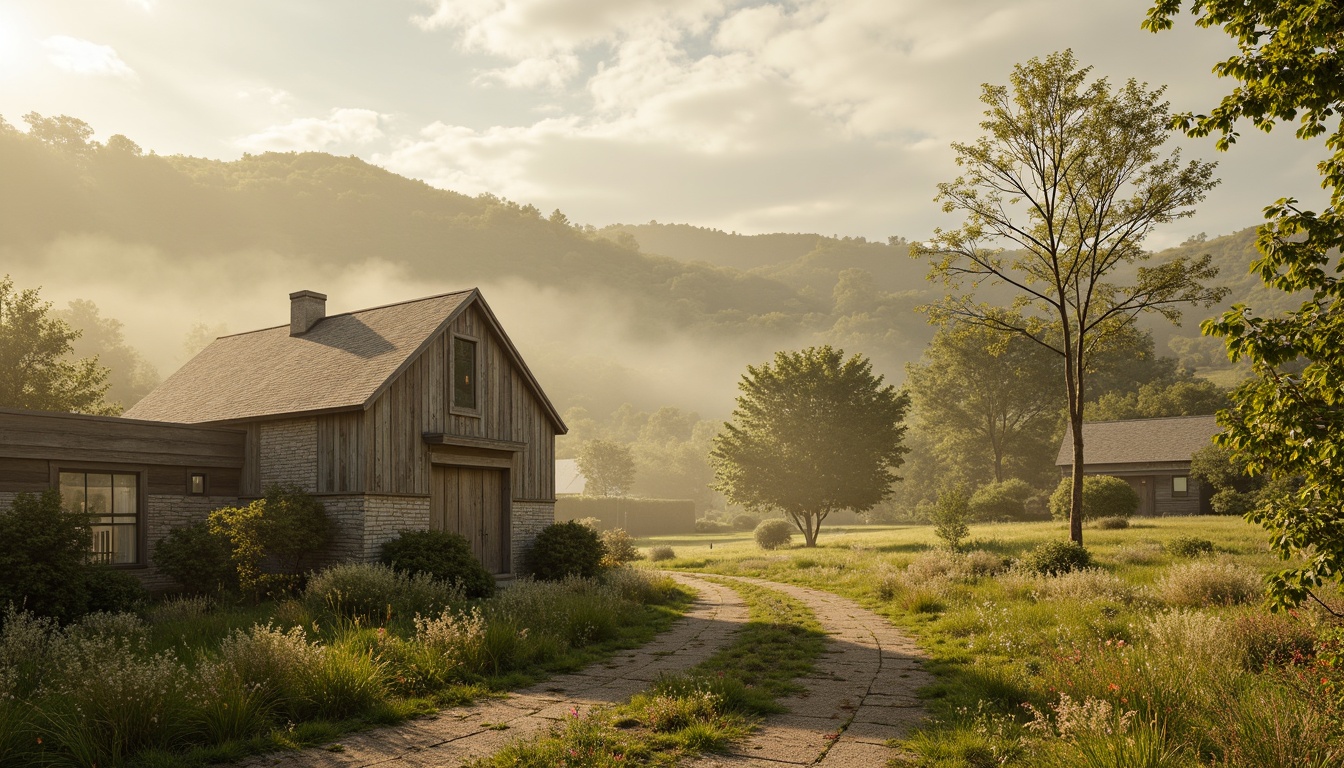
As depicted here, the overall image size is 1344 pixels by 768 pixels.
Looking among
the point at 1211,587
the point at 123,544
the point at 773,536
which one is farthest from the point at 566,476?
the point at 1211,587

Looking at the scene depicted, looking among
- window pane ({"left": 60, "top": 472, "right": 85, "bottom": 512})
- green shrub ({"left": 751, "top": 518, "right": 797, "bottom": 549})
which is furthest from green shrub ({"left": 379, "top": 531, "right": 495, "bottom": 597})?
green shrub ({"left": 751, "top": 518, "right": 797, "bottom": 549})

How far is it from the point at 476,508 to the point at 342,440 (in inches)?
170

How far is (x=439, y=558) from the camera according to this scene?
19.2 m

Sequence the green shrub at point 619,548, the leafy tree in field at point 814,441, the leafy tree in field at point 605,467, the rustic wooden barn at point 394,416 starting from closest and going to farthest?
the rustic wooden barn at point 394,416, the green shrub at point 619,548, the leafy tree in field at point 814,441, the leafy tree in field at point 605,467

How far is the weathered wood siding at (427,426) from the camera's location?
19.9 meters

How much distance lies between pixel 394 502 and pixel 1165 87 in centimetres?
2447

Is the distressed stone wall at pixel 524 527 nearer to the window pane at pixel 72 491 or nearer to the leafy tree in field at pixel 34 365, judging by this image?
the window pane at pixel 72 491

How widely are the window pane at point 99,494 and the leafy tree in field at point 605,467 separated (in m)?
70.3

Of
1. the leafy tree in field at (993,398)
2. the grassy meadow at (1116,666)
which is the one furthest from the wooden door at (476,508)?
the leafy tree in field at (993,398)

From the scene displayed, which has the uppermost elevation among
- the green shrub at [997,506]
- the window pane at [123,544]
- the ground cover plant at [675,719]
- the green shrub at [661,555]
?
the window pane at [123,544]

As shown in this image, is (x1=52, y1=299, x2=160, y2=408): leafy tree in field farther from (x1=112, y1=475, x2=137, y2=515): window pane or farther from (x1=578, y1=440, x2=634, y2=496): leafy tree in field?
(x1=112, y1=475, x2=137, y2=515): window pane

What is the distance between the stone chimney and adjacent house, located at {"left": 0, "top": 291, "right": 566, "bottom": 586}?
2.1 inches

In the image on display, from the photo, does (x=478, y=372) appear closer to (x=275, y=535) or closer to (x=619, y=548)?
(x=275, y=535)

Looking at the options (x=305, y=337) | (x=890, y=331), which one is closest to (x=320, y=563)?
(x=305, y=337)
